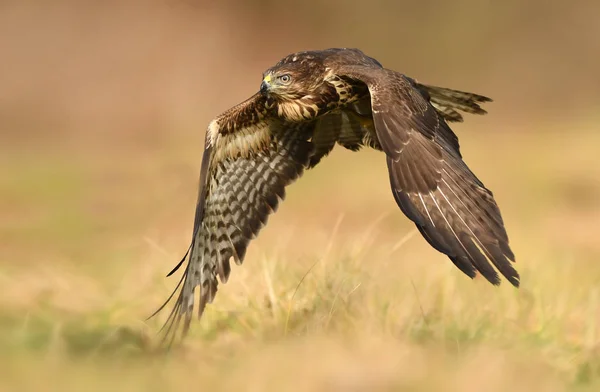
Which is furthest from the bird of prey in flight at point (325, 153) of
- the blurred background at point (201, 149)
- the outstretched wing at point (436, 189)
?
the blurred background at point (201, 149)

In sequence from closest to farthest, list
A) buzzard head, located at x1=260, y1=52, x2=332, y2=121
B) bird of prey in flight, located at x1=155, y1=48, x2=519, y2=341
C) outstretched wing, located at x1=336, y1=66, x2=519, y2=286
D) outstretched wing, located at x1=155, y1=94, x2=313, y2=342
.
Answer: outstretched wing, located at x1=336, y1=66, x2=519, y2=286, bird of prey in flight, located at x1=155, y1=48, x2=519, y2=341, buzzard head, located at x1=260, y1=52, x2=332, y2=121, outstretched wing, located at x1=155, y1=94, x2=313, y2=342

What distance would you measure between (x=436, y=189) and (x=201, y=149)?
906 centimetres

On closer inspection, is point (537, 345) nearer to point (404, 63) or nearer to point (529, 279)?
point (529, 279)

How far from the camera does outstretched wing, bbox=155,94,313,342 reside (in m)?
5.86

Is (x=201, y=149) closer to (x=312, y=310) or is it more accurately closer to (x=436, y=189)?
(x=312, y=310)

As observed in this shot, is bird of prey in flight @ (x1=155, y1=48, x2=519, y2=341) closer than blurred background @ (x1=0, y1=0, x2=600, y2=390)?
Yes

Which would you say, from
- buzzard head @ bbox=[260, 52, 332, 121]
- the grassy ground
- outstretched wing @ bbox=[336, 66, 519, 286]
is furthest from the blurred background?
buzzard head @ bbox=[260, 52, 332, 121]

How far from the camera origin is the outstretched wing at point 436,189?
4.41 meters

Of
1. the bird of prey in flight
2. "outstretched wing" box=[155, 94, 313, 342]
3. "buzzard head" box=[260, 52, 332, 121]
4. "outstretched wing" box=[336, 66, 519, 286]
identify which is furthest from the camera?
"outstretched wing" box=[155, 94, 313, 342]

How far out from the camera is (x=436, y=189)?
4.65 meters

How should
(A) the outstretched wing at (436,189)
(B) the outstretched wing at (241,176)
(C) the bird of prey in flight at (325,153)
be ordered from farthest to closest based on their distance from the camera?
(B) the outstretched wing at (241,176), (C) the bird of prey in flight at (325,153), (A) the outstretched wing at (436,189)

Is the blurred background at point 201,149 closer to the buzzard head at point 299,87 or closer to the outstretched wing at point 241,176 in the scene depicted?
the outstretched wing at point 241,176

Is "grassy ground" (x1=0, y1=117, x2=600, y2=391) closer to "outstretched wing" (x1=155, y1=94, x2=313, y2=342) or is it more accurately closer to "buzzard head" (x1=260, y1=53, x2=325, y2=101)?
"outstretched wing" (x1=155, y1=94, x2=313, y2=342)

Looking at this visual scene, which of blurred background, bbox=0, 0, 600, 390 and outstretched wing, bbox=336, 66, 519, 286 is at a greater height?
blurred background, bbox=0, 0, 600, 390
